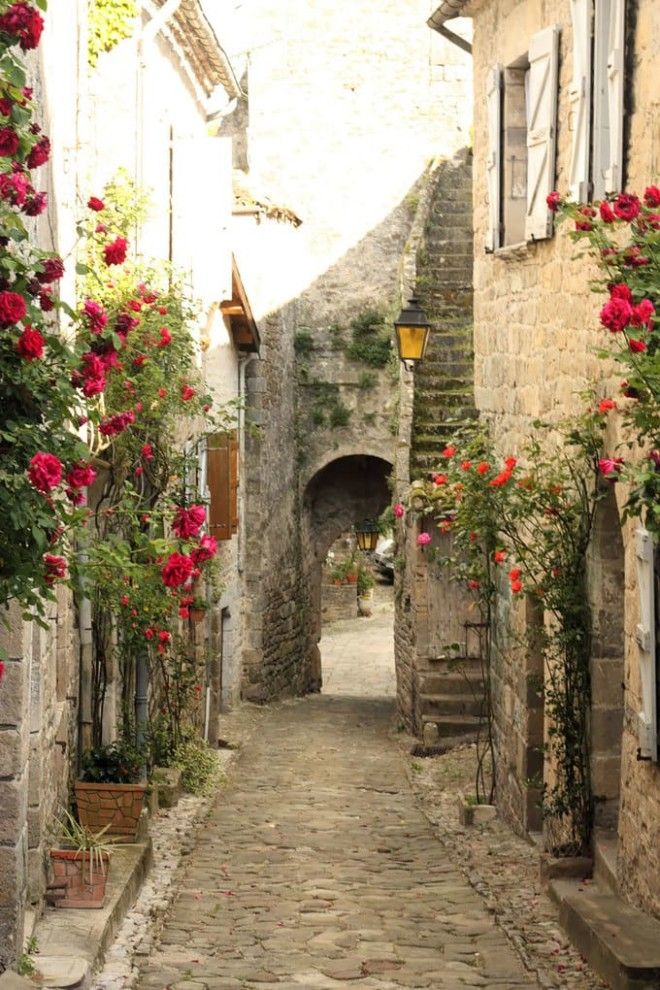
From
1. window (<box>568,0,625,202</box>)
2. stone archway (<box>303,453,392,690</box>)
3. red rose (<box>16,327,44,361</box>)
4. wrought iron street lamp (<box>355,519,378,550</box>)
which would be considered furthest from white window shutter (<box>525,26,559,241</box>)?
wrought iron street lamp (<box>355,519,378,550</box>)

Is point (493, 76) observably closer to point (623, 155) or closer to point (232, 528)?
point (623, 155)

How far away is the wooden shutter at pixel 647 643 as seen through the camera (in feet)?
24.7

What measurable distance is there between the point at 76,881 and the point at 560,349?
4064 mm

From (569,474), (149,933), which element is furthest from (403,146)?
(149,933)

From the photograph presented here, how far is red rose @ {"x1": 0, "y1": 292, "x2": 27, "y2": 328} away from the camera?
5.04m

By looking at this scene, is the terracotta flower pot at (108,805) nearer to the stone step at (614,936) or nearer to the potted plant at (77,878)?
the potted plant at (77,878)

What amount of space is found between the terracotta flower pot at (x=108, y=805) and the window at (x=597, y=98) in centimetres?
415

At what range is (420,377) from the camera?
1812 centimetres

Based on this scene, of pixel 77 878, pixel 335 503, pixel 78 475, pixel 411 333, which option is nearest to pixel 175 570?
pixel 77 878

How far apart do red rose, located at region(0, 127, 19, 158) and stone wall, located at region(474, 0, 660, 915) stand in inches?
130

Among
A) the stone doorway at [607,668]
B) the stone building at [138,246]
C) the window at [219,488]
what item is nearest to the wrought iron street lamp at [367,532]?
the stone building at [138,246]

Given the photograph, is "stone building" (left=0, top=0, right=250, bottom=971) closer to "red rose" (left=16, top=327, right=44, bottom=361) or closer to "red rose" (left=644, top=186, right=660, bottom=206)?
"red rose" (left=16, top=327, right=44, bottom=361)

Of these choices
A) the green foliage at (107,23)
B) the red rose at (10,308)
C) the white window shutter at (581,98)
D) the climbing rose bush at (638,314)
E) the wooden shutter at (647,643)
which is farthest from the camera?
the green foliage at (107,23)

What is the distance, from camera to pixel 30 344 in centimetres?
510
